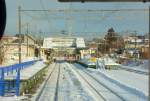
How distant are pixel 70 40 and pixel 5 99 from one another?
105 metres

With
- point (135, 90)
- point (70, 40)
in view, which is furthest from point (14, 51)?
point (135, 90)

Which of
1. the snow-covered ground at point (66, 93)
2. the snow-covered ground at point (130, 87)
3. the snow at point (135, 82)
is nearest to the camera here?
the snow-covered ground at point (130, 87)

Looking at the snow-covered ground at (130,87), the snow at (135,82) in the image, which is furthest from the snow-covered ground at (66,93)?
the snow at (135,82)

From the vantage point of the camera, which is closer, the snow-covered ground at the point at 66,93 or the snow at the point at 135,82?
the snow-covered ground at the point at 66,93

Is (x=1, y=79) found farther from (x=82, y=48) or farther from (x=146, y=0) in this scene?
(x=82, y=48)

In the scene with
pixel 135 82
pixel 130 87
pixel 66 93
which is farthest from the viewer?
pixel 135 82

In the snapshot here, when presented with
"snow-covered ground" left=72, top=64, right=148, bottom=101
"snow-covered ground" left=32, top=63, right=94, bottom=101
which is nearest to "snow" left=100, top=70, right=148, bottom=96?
"snow-covered ground" left=72, top=64, right=148, bottom=101

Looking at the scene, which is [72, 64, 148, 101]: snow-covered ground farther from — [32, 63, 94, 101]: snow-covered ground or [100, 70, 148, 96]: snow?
[32, 63, 94, 101]: snow-covered ground

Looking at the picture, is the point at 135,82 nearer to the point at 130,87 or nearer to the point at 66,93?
the point at 130,87

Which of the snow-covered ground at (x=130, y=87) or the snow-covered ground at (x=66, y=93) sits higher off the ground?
the snow-covered ground at (x=130, y=87)

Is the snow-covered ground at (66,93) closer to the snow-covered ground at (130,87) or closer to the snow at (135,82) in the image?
the snow-covered ground at (130,87)

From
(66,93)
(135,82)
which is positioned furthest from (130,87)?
(135,82)

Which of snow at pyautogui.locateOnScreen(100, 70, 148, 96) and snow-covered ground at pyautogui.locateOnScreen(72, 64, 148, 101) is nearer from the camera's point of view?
snow-covered ground at pyautogui.locateOnScreen(72, 64, 148, 101)

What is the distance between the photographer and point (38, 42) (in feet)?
386
